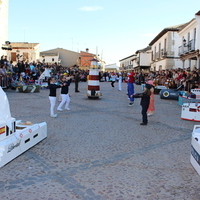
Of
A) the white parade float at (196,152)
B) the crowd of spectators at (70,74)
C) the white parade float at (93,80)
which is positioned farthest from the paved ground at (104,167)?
the crowd of spectators at (70,74)

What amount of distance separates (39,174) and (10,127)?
107 centimetres

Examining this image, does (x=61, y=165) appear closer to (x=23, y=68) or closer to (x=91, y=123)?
(x=91, y=123)

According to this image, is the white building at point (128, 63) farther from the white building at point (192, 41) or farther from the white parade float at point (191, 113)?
the white parade float at point (191, 113)

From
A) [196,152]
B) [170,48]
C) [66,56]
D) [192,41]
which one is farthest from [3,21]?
[66,56]

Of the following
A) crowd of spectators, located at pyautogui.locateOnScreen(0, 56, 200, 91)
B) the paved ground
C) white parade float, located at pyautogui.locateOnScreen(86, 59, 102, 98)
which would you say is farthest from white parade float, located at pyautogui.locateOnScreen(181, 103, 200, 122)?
crowd of spectators, located at pyautogui.locateOnScreen(0, 56, 200, 91)

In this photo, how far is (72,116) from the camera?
916 cm

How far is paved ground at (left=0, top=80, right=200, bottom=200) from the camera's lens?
3.50 metres

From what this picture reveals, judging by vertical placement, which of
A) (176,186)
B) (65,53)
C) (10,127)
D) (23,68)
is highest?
(65,53)

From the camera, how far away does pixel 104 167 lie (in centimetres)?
439

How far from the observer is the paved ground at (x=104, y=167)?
350 centimetres

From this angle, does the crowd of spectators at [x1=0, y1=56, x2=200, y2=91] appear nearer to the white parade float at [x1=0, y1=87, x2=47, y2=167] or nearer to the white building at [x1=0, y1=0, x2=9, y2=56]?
the white building at [x1=0, y1=0, x2=9, y2=56]

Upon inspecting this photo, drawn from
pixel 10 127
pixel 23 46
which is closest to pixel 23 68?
pixel 10 127

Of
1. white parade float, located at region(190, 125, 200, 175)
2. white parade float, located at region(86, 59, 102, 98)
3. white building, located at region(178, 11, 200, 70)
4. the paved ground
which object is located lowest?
the paved ground

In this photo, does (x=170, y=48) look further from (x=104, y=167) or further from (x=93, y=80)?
(x=104, y=167)
